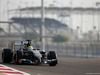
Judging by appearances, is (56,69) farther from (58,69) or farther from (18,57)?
(18,57)

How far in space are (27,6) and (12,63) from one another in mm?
155627

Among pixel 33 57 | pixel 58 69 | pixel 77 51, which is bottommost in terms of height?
pixel 77 51

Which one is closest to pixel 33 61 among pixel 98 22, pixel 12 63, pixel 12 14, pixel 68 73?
pixel 12 63

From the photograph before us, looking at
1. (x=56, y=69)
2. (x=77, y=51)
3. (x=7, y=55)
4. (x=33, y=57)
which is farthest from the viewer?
(x=77, y=51)

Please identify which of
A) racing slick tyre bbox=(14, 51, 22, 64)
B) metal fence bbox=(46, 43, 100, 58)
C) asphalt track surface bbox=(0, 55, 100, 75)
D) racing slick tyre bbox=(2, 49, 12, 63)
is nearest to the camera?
asphalt track surface bbox=(0, 55, 100, 75)

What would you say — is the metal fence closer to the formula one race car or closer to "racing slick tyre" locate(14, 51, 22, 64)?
A: the formula one race car

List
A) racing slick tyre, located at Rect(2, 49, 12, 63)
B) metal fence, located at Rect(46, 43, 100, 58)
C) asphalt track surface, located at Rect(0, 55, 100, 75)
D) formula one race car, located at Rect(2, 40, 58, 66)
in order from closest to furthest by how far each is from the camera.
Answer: asphalt track surface, located at Rect(0, 55, 100, 75), formula one race car, located at Rect(2, 40, 58, 66), racing slick tyre, located at Rect(2, 49, 12, 63), metal fence, located at Rect(46, 43, 100, 58)

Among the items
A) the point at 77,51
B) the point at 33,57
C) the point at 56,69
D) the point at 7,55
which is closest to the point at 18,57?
the point at 33,57

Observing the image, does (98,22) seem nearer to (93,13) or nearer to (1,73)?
(93,13)

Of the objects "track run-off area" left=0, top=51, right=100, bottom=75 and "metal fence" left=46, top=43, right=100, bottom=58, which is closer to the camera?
"track run-off area" left=0, top=51, right=100, bottom=75

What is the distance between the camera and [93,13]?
188 meters

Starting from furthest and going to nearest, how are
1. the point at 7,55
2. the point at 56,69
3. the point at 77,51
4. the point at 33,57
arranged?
the point at 77,51 < the point at 7,55 < the point at 33,57 < the point at 56,69

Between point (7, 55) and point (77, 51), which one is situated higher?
point (7, 55)

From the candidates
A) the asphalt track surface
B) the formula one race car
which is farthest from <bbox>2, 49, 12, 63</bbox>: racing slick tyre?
the asphalt track surface
